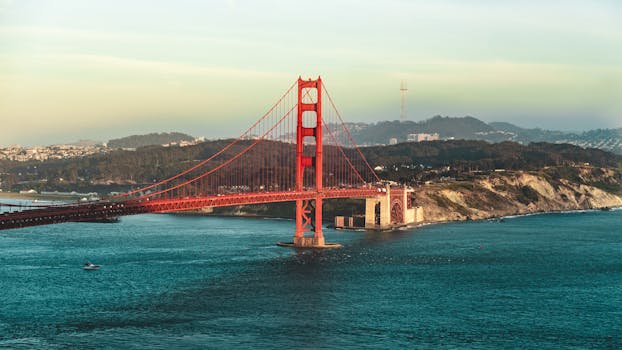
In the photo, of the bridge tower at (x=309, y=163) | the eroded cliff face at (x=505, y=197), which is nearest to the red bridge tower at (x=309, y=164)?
the bridge tower at (x=309, y=163)

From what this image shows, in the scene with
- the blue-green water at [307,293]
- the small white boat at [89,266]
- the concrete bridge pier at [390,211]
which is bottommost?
the blue-green water at [307,293]

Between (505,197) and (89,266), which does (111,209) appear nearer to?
(89,266)

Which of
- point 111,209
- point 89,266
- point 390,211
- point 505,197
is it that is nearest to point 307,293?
point 111,209

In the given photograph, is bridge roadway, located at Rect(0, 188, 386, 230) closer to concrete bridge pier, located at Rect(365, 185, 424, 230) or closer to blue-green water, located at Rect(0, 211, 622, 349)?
blue-green water, located at Rect(0, 211, 622, 349)

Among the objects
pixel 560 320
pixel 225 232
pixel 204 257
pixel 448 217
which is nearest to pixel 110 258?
pixel 204 257

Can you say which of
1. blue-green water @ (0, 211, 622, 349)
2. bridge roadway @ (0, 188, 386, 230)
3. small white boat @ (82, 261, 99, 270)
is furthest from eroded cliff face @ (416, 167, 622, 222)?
small white boat @ (82, 261, 99, 270)

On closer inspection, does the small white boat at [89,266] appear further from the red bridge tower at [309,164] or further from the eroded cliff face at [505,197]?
the eroded cliff face at [505,197]

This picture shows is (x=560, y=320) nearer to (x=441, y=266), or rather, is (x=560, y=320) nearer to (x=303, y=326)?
(x=303, y=326)
